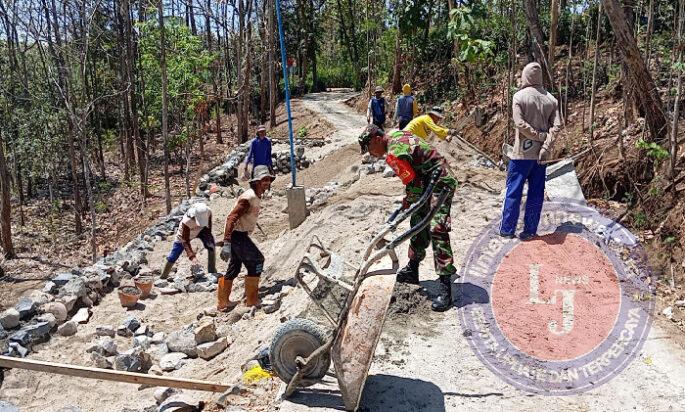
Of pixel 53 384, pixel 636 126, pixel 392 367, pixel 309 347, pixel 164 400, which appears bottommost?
pixel 53 384

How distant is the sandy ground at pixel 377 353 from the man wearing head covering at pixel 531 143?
72 cm

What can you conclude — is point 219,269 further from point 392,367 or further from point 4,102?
point 4,102

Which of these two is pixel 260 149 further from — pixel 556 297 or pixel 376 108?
pixel 556 297

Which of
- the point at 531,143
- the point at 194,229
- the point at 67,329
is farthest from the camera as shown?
the point at 194,229

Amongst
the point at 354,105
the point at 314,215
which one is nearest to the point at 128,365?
the point at 314,215

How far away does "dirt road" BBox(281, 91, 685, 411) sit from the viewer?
4027 mm

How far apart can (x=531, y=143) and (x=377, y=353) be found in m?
2.88

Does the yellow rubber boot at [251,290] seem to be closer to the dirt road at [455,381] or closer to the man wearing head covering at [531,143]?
the dirt road at [455,381]

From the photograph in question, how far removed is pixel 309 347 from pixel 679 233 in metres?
4.50

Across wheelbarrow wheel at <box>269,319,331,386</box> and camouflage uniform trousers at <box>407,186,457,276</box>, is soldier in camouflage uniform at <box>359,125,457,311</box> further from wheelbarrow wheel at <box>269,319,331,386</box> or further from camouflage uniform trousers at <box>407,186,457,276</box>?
wheelbarrow wheel at <box>269,319,331,386</box>

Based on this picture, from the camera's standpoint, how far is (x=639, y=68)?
770cm

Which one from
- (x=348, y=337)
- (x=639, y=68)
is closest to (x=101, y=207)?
(x=639, y=68)

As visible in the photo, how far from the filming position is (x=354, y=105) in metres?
26.8

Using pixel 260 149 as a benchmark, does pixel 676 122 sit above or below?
above
